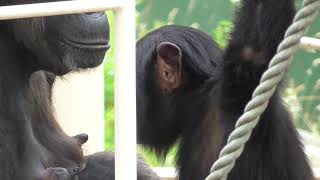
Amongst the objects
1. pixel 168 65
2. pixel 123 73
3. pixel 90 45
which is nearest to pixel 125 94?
pixel 123 73

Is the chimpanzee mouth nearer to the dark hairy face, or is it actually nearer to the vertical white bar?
the dark hairy face

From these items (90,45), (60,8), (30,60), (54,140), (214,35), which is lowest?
(214,35)

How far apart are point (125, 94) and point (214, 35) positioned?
3.96m

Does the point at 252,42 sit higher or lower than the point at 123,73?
lower

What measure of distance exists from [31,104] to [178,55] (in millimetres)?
740

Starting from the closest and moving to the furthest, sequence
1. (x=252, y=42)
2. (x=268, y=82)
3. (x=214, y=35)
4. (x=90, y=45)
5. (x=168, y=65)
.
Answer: (x=268, y=82) → (x=90, y=45) → (x=252, y=42) → (x=168, y=65) → (x=214, y=35)

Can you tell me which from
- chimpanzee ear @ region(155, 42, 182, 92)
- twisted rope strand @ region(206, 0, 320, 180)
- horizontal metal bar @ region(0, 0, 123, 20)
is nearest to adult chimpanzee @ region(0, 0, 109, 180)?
horizontal metal bar @ region(0, 0, 123, 20)

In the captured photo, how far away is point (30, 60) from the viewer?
10.2ft

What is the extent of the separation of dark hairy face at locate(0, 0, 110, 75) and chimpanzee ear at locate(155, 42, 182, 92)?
31.0 inches

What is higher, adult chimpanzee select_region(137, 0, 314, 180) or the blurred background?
adult chimpanzee select_region(137, 0, 314, 180)

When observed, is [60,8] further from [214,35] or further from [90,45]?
[214,35]

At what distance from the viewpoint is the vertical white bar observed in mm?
2199

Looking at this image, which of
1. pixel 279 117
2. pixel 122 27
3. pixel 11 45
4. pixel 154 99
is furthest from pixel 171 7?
pixel 122 27

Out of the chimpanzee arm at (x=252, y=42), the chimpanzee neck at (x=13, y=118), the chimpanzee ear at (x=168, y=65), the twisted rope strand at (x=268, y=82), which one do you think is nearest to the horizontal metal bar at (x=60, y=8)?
the twisted rope strand at (x=268, y=82)
